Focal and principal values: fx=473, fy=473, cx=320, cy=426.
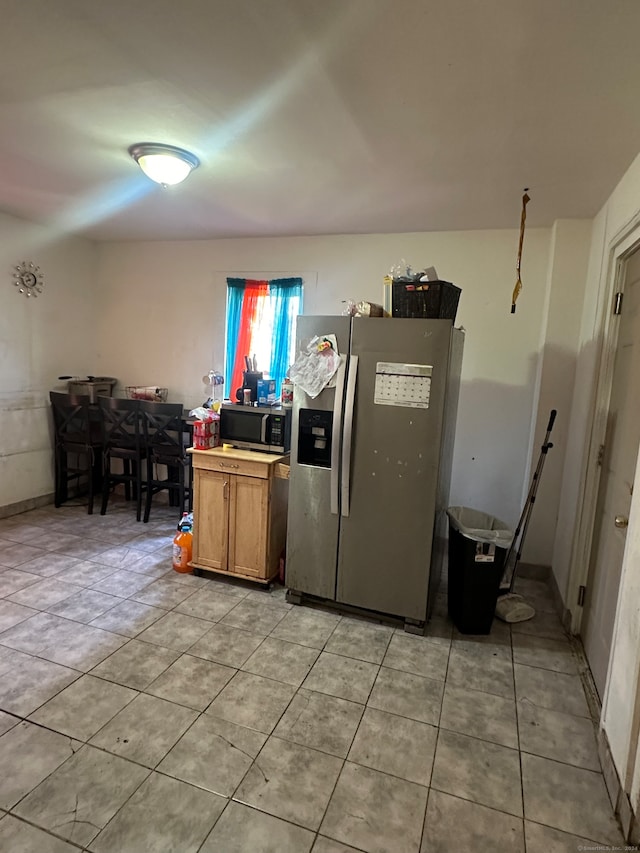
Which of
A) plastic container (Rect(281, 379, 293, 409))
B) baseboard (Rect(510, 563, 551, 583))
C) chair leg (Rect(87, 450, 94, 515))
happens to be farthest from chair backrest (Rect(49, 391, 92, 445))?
baseboard (Rect(510, 563, 551, 583))

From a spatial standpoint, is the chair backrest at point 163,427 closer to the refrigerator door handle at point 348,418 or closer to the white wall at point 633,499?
the refrigerator door handle at point 348,418

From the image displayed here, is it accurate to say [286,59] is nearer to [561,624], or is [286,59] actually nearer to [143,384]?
[561,624]

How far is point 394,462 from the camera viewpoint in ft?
8.66

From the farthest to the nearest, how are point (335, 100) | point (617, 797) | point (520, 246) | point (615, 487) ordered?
point (520, 246) < point (615, 487) < point (335, 100) < point (617, 797)

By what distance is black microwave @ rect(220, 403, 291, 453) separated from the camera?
125 inches

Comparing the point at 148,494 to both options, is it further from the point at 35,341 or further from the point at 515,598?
the point at 515,598

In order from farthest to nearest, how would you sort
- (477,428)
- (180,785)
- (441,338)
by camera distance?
(477,428) → (441,338) → (180,785)

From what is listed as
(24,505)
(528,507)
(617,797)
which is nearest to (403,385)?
(528,507)

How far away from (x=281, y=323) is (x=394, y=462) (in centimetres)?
205

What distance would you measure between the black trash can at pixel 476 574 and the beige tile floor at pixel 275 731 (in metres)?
0.12

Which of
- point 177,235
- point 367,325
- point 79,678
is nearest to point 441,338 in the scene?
point 367,325

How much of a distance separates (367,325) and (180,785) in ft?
7.16

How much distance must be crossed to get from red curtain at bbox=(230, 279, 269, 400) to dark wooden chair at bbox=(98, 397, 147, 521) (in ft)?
2.93

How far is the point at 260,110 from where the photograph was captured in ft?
6.69
